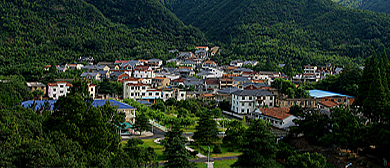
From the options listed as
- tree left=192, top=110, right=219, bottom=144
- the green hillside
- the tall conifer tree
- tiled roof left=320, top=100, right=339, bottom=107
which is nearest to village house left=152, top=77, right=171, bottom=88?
the green hillside

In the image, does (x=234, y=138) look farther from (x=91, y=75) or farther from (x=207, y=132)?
(x=91, y=75)

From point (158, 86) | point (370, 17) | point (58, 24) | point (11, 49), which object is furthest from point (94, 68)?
point (370, 17)

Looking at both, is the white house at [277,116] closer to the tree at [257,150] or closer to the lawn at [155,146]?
the lawn at [155,146]

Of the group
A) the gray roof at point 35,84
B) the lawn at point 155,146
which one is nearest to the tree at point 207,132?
the lawn at point 155,146

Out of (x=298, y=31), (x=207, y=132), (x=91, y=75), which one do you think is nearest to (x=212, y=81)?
(x=91, y=75)

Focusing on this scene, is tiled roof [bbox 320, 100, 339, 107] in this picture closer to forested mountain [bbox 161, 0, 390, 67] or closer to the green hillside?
forested mountain [bbox 161, 0, 390, 67]

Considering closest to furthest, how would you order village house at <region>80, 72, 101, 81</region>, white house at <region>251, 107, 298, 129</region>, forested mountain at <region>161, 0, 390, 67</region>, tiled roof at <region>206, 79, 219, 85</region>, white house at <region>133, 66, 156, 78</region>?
white house at <region>251, 107, 298, 129</region>, tiled roof at <region>206, 79, 219, 85</region>, village house at <region>80, 72, 101, 81</region>, white house at <region>133, 66, 156, 78</region>, forested mountain at <region>161, 0, 390, 67</region>
